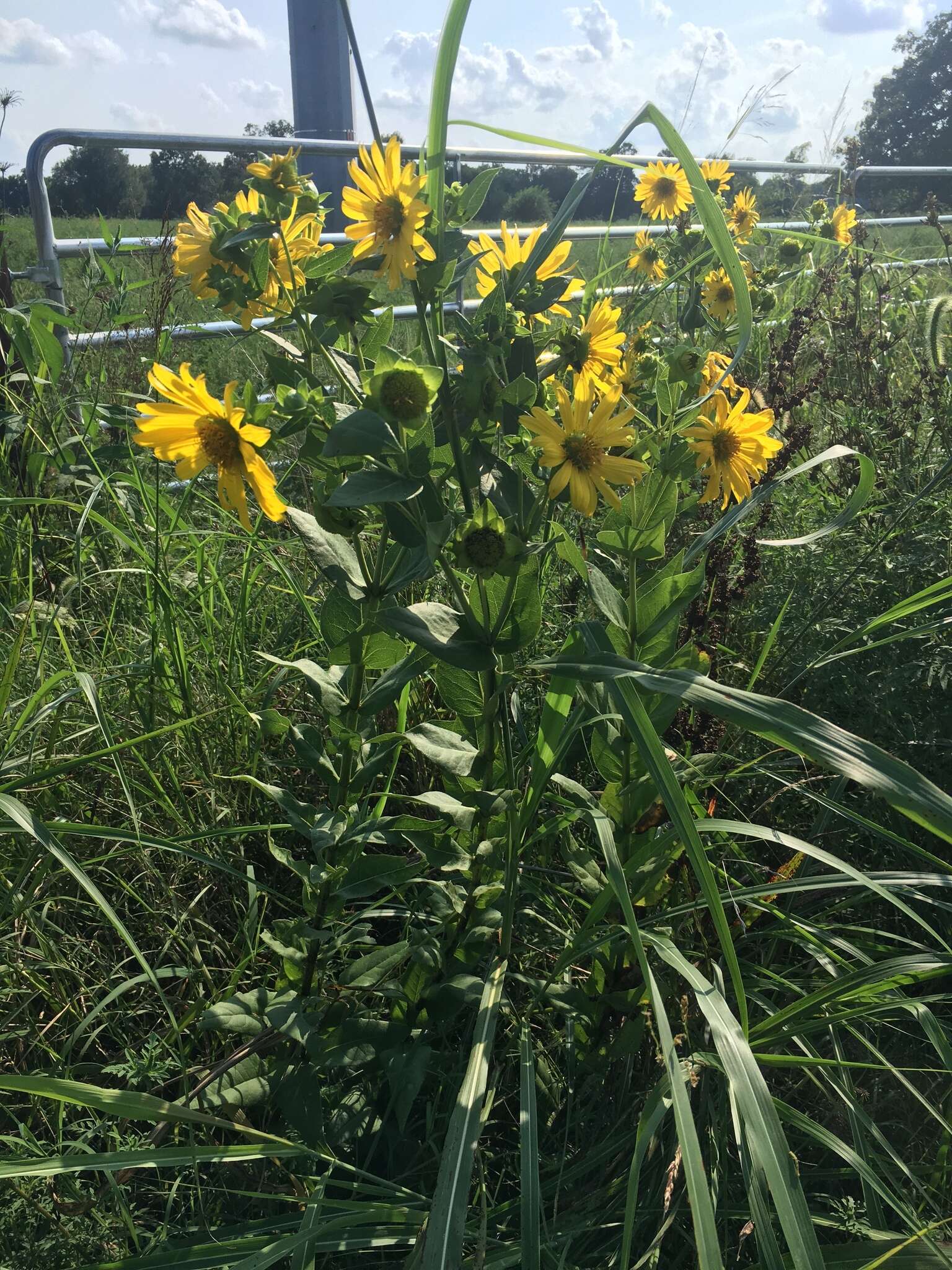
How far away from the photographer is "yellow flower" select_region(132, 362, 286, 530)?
80cm

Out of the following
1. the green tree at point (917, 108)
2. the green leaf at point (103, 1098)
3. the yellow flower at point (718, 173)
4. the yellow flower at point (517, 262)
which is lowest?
the green leaf at point (103, 1098)

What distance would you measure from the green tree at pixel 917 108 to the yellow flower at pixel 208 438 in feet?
85.0

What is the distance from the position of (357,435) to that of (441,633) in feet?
0.65

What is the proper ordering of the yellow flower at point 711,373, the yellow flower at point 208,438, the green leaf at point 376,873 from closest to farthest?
1. the yellow flower at point 208,438
2. the green leaf at point 376,873
3. the yellow flower at point 711,373

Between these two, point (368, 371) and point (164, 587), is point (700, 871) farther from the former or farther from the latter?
point (164, 587)

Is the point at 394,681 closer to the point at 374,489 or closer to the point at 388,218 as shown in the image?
the point at 374,489

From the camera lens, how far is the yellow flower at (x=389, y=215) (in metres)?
0.78

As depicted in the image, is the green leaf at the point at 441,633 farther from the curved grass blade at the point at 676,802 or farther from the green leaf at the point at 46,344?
the green leaf at the point at 46,344

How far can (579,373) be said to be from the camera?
3.16 ft

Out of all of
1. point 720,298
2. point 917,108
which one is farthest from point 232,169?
point 917,108

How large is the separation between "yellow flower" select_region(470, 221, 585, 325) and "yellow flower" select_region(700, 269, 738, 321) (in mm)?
789

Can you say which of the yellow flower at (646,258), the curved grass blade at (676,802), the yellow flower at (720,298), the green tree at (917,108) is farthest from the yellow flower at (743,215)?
the green tree at (917,108)

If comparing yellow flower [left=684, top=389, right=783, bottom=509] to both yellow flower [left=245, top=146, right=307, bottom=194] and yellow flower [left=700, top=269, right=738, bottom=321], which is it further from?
yellow flower [left=700, top=269, right=738, bottom=321]

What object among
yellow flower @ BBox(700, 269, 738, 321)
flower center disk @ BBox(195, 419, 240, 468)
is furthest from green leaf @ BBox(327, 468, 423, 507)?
yellow flower @ BBox(700, 269, 738, 321)
